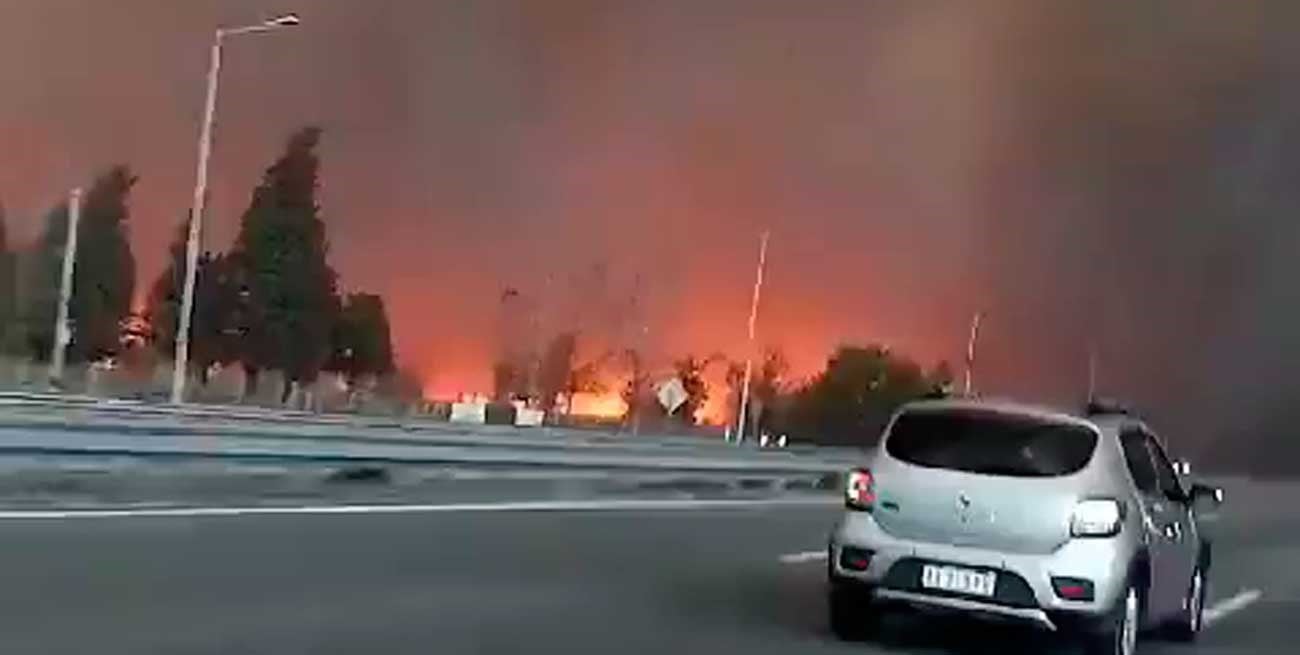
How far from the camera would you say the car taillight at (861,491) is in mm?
11602

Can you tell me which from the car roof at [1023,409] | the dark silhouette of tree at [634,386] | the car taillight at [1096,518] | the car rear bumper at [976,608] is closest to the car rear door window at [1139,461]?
the car roof at [1023,409]

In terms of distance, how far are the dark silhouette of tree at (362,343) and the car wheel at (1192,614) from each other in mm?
50819

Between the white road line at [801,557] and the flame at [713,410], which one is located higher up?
the flame at [713,410]

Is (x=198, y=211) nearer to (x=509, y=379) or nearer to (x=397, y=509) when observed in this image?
(x=397, y=509)

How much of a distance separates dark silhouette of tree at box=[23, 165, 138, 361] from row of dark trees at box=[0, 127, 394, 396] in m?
0.03

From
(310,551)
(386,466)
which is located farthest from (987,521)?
(386,466)

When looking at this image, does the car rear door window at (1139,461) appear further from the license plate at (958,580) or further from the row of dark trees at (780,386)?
the row of dark trees at (780,386)

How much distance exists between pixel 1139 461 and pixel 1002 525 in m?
1.55

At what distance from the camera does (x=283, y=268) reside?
2389 inches

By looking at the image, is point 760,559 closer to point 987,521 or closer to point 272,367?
point 987,521

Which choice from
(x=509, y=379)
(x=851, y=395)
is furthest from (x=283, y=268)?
(x=851, y=395)

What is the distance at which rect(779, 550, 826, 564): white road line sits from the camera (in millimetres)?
18312

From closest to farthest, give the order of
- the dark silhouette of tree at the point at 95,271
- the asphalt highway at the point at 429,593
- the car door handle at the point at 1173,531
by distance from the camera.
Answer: the asphalt highway at the point at 429,593, the car door handle at the point at 1173,531, the dark silhouette of tree at the point at 95,271

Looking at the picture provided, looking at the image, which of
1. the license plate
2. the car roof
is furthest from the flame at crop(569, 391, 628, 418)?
the license plate
